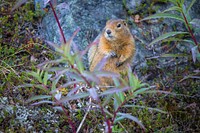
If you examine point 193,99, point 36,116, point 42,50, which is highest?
point 42,50

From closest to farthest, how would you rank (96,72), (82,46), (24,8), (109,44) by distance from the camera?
(96,72)
(109,44)
(82,46)
(24,8)

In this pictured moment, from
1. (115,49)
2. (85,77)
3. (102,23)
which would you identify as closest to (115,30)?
(115,49)

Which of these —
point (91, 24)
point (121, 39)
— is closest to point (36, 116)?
point (121, 39)

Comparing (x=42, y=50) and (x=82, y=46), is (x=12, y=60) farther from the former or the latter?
(x=82, y=46)

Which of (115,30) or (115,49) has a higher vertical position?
(115,30)

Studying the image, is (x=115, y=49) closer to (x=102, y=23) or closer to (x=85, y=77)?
(x=102, y=23)

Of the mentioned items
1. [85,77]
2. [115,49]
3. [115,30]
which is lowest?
[115,49]

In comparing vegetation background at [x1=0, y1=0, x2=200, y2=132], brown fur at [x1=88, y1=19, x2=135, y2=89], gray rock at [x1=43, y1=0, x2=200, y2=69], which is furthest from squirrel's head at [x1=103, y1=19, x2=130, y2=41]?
gray rock at [x1=43, y1=0, x2=200, y2=69]

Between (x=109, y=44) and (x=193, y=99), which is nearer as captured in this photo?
(x=193, y=99)
